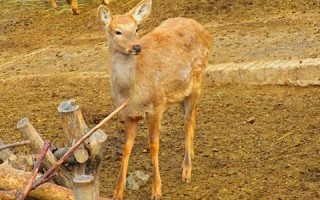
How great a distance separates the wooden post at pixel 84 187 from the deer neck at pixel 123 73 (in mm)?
2475

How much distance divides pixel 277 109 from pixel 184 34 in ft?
4.86

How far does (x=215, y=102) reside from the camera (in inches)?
318

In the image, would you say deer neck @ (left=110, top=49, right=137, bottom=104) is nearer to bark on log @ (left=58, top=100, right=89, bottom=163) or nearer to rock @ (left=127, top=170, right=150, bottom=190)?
rock @ (left=127, top=170, right=150, bottom=190)

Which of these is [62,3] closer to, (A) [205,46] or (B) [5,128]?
(B) [5,128]

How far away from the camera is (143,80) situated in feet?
19.6

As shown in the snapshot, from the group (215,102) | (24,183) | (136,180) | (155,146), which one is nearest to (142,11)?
(155,146)

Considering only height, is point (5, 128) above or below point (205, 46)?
below

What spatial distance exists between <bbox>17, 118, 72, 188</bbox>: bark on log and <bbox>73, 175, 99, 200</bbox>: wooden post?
118 centimetres

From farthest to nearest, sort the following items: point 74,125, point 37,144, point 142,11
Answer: point 142,11, point 37,144, point 74,125

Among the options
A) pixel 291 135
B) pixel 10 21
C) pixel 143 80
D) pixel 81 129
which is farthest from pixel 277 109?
pixel 10 21

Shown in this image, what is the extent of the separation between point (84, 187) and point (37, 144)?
1423 mm

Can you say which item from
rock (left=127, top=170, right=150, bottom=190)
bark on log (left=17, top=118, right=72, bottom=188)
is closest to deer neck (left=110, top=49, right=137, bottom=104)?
rock (left=127, top=170, right=150, bottom=190)

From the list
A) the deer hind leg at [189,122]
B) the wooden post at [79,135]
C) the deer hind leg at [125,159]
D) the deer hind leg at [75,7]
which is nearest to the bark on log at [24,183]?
the wooden post at [79,135]

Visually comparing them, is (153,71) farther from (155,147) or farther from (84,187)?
(84,187)
